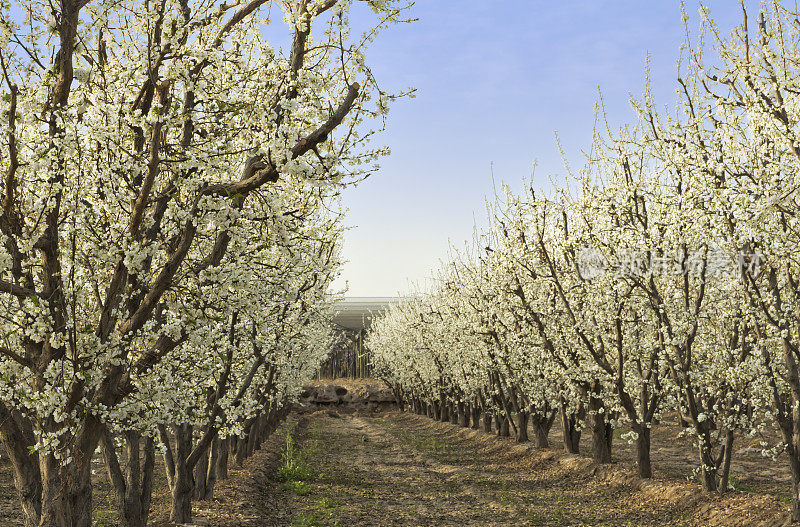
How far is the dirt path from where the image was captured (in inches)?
540

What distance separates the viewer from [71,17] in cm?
661

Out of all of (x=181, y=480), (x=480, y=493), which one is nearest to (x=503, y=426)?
(x=480, y=493)

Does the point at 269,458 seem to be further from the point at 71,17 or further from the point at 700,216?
the point at 71,17

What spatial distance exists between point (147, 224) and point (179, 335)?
124 centimetres

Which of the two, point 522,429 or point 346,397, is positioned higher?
point 522,429

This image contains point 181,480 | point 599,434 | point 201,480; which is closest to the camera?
point 181,480

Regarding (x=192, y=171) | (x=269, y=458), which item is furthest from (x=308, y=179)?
(x=269, y=458)

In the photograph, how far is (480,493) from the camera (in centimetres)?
1691

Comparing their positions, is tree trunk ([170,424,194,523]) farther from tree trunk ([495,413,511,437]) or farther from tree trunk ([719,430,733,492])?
tree trunk ([495,413,511,437])

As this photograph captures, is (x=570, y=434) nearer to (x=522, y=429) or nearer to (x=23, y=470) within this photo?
(x=522, y=429)

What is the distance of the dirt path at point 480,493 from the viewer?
13727mm

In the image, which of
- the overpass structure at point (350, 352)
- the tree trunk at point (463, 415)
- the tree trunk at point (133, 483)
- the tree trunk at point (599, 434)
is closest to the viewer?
the tree trunk at point (133, 483)

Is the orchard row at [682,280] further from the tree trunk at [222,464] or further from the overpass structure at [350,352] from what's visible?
the overpass structure at [350,352]

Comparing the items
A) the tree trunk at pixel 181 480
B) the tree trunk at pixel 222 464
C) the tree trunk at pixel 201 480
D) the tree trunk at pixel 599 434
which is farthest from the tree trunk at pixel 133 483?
the tree trunk at pixel 599 434
